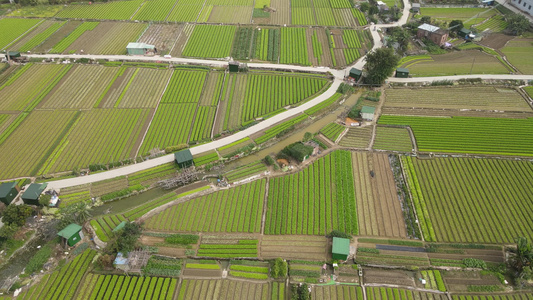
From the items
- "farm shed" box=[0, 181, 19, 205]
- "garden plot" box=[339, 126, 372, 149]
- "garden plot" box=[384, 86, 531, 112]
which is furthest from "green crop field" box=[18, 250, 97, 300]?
"garden plot" box=[384, 86, 531, 112]

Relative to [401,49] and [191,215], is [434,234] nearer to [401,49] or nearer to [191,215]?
[191,215]

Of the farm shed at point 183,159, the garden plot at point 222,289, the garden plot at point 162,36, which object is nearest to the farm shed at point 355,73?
the farm shed at point 183,159

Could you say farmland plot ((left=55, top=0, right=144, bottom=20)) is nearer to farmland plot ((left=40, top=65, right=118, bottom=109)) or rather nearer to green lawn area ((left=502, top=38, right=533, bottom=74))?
farmland plot ((left=40, top=65, right=118, bottom=109))

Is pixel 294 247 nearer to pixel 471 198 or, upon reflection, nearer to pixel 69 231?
pixel 471 198

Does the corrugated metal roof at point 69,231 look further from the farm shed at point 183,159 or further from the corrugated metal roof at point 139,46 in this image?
the corrugated metal roof at point 139,46

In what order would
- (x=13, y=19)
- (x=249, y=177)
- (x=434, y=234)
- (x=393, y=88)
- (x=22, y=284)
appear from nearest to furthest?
(x=22, y=284) < (x=434, y=234) < (x=249, y=177) < (x=393, y=88) < (x=13, y=19)

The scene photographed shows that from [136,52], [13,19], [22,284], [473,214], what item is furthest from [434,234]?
[13,19]
